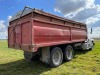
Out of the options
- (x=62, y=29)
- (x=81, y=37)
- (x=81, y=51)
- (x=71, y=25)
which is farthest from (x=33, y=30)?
(x=81, y=51)

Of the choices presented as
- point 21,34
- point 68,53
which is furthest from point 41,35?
point 68,53

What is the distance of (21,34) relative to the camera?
7.75m

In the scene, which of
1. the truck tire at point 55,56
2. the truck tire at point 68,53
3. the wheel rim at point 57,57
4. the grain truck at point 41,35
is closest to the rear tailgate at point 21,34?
the grain truck at point 41,35

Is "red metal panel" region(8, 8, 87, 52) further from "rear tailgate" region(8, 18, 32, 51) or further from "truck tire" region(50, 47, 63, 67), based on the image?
"truck tire" region(50, 47, 63, 67)

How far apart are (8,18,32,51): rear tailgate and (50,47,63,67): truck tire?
156cm

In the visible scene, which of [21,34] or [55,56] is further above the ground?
[21,34]

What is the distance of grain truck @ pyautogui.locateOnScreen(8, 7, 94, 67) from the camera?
23.2 ft

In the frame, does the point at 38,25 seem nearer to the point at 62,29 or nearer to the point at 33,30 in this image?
the point at 33,30

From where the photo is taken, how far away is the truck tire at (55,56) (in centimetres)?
810

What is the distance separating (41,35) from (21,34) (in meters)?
1.06

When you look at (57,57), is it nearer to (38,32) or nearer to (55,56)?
(55,56)

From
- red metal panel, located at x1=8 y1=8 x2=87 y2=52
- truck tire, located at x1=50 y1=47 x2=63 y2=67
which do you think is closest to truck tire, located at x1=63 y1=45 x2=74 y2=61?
red metal panel, located at x1=8 y1=8 x2=87 y2=52

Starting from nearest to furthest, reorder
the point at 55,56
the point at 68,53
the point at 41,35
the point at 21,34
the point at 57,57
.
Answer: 1. the point at 41,35
2. the point at 21,34
3. the point at 55,56
4. the point at 57,57
5. the point at 68,53

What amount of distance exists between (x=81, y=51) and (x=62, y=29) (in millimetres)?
5695
